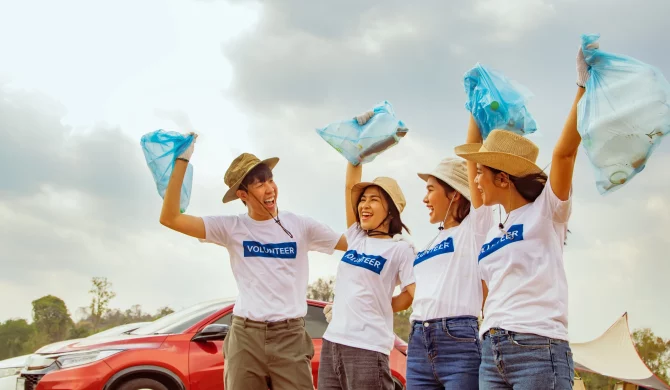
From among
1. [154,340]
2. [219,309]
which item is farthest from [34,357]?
[219,309]

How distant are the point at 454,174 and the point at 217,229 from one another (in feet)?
5.22

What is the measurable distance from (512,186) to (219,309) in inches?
193

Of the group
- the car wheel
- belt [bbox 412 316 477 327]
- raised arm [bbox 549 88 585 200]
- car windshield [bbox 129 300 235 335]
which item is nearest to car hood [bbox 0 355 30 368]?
car windshield [bbox 129 300 235 335]

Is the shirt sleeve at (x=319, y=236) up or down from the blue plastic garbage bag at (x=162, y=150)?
down

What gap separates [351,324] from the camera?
379 cm

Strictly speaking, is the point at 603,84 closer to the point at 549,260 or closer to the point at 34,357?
the point at 549,260

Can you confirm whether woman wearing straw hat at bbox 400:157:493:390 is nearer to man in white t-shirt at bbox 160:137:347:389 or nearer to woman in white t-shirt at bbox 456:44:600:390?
woman in white t-shirt at bbox 456:44:600:390

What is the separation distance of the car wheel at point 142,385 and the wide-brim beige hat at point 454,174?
13.5ft

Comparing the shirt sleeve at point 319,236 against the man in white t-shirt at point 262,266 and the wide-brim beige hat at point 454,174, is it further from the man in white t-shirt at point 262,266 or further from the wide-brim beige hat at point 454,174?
the wide-brim beige hat at point 454,174

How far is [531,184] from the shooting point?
2.92 m

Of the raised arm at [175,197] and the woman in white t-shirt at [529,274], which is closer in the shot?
the woman in white t-shirt at [529,274]

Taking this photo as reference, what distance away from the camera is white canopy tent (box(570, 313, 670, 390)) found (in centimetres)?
2020

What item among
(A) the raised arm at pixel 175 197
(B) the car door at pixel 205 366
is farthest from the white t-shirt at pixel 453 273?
(B) the car door at pixel 205 366

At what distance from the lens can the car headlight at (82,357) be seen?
6598 millimetres
